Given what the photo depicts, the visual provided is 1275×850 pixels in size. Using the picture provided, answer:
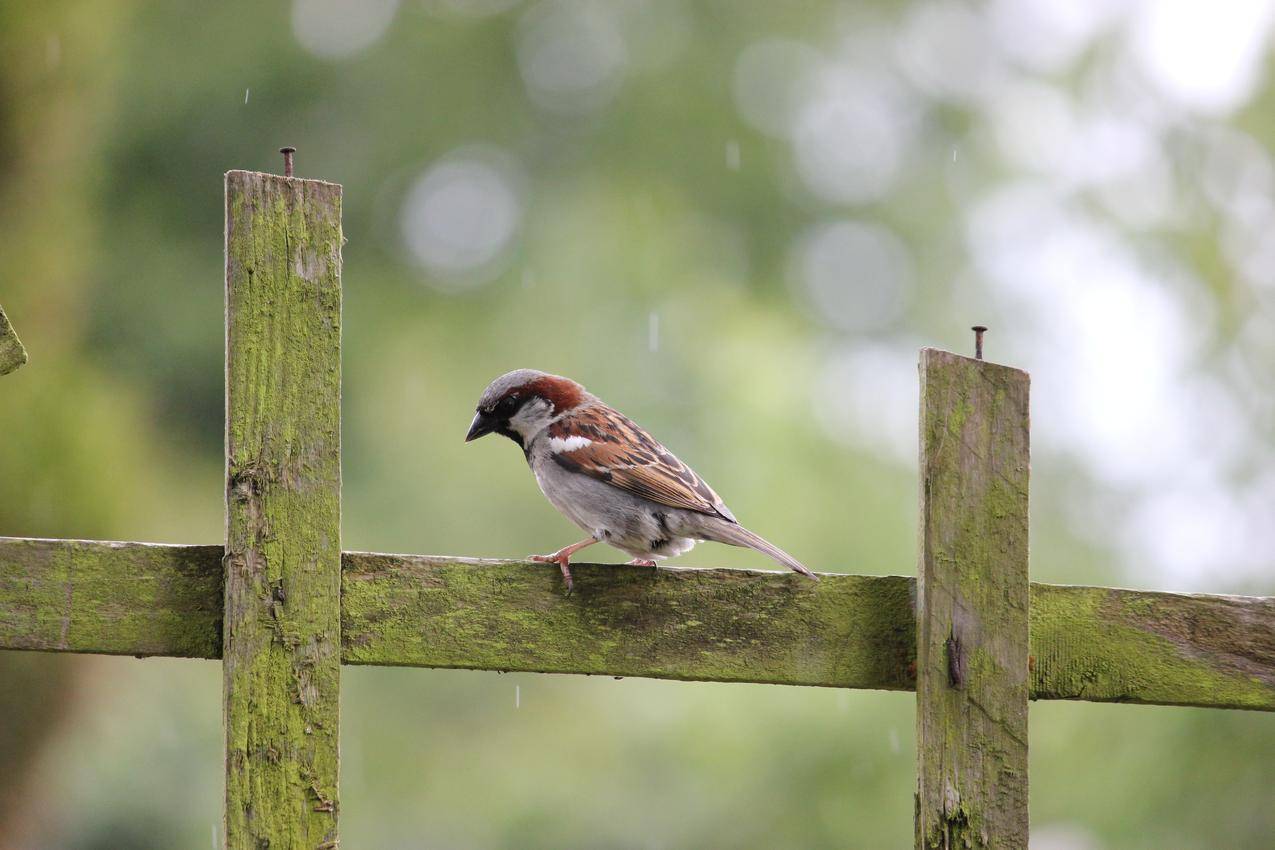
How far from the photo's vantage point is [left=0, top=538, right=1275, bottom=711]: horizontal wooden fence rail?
166 centimetres

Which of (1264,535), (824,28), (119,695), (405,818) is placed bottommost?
(405,818)

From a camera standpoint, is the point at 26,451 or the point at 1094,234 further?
the point at 1094,234

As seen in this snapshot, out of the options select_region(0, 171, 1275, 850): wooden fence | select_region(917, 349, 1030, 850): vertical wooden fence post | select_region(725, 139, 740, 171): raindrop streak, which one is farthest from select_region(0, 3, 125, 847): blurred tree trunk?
select_region(917, 349, 1030, 850): vertical wooden fence post

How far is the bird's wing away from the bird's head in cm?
4

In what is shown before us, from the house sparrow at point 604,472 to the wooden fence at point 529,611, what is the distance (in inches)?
26.9

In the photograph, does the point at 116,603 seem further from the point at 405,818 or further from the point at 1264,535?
the point at 405,818

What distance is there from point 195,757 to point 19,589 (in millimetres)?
4399

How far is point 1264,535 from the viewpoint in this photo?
4.55m

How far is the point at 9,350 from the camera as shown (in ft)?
5.47

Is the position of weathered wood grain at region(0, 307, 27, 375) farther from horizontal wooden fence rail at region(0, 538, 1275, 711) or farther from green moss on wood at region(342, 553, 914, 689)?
green moss on wood at region(342, 553, 914, 689)

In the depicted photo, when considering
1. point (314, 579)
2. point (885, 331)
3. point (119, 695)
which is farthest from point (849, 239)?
point (314, 579)

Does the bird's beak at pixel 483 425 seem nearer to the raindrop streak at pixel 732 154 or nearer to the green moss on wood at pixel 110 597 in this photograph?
the green moss on wood at pixel 110 597

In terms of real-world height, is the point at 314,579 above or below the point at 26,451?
below

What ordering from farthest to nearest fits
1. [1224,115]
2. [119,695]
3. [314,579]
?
[1224,115] → [119,695] → [314,579]
